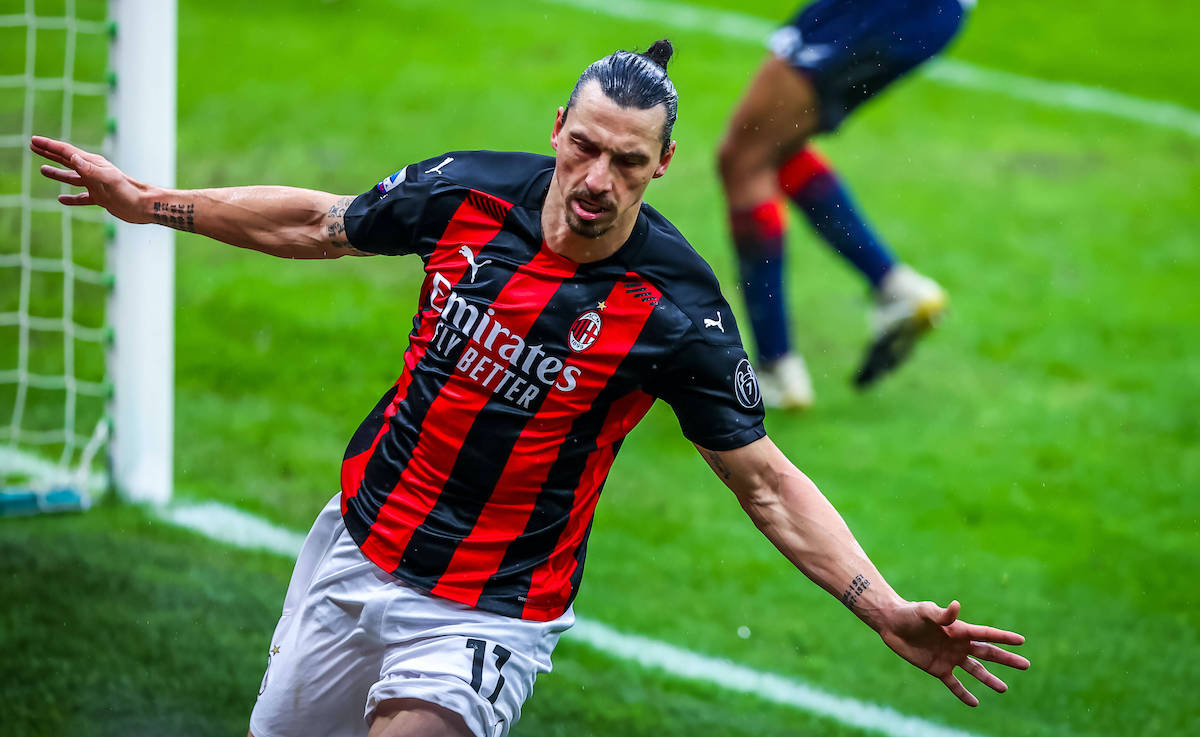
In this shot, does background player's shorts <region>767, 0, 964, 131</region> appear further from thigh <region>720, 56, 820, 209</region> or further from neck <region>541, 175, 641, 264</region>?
neck <region>541, 175, 641, 264</region>

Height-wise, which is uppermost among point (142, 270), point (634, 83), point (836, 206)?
point (634, 83)

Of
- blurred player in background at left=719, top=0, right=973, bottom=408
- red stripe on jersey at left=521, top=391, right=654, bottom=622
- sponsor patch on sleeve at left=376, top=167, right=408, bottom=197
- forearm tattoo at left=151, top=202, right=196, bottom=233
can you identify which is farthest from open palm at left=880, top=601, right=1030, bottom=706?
blurred player in background at left=719, top=0, right=973, bottom=408

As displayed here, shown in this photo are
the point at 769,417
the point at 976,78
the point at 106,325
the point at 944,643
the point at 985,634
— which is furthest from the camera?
the point at 976,78

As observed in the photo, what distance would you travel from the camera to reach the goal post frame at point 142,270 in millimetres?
4598

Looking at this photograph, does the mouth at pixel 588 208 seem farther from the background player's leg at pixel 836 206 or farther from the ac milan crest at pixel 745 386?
the background player's leg at pixel 836 206

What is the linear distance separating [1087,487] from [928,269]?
200cm

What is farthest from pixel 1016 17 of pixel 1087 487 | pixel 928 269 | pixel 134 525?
pixel 134 525

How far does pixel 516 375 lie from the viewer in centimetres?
281

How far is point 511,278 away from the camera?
282 centimetres

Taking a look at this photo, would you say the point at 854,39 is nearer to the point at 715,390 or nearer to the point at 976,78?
the point at 715,390

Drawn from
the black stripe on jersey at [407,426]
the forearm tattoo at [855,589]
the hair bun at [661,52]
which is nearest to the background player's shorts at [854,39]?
the hair bun at [661,52]

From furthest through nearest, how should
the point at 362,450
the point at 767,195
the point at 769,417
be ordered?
1. the point at 769,417
2. the point at 767,195
3. the point at 362,450

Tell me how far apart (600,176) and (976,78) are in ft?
26.3

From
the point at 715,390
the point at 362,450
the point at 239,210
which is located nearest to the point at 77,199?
the point at 239,210
